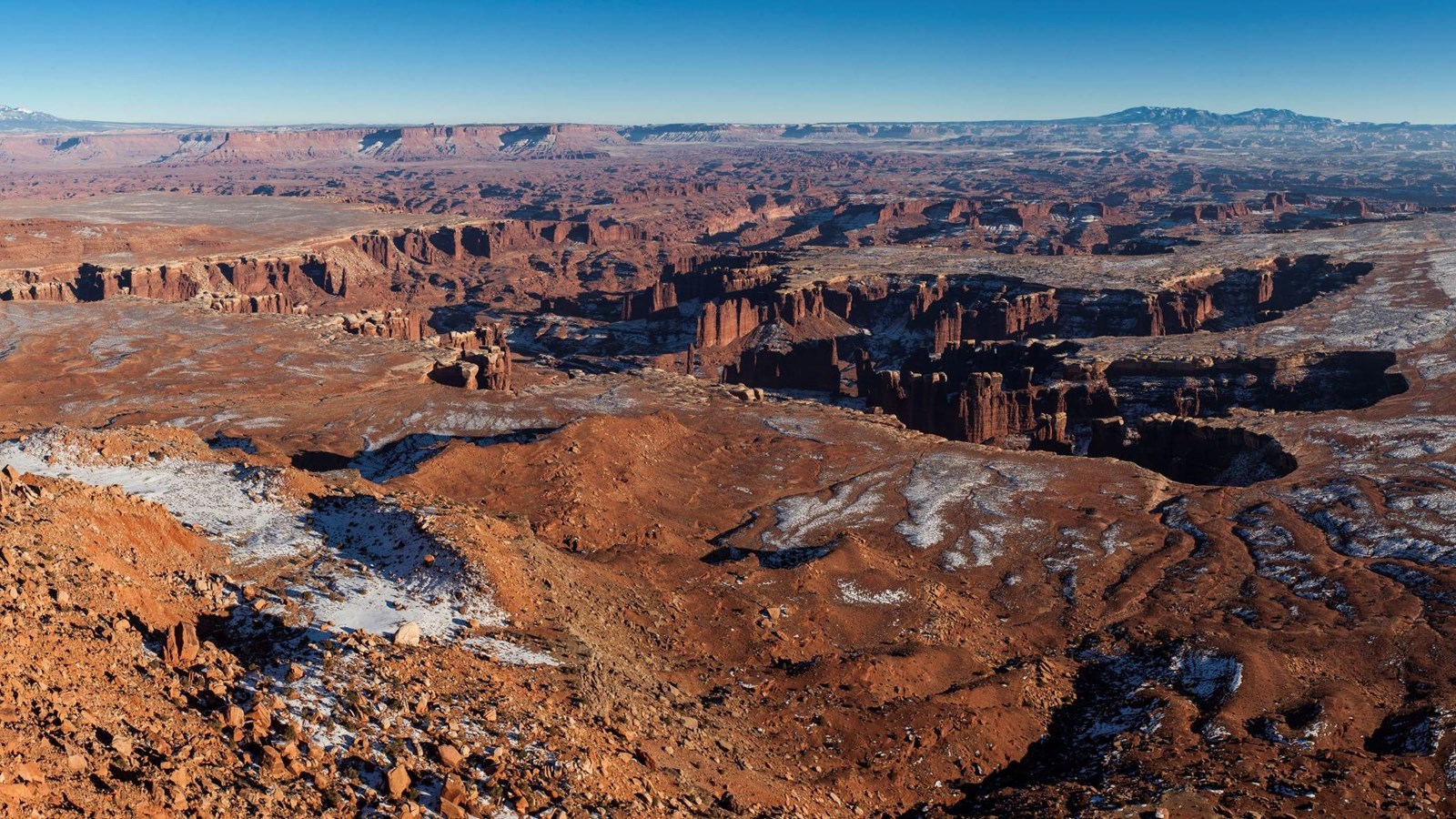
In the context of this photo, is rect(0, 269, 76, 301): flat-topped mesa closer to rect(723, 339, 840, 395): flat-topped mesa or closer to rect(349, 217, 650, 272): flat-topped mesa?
rect(349, 217, 650, 272): flat-topped mesa

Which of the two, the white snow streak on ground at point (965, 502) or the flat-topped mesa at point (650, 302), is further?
the flat-topped mesa at point (650, 302)

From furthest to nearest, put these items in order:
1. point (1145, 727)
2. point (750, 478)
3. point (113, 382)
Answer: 1. point (113, 382)
2. point (750, 478)
3. point (1145, 727)

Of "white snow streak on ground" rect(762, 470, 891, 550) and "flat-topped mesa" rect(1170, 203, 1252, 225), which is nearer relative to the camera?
"white snow streak on ground" rect(762, 470, 891, 550)

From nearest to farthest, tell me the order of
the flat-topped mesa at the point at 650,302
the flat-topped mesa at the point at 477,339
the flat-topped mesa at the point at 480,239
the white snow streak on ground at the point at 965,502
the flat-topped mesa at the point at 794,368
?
the white snow streak on ground at the point at 965,502
the flat-topped mesa at the point at 477,339
the flat-topped mesa at the point at 794,368
the flat-topped mesa at the point at 650,302
the flat-topped mesa at the point at 480,239

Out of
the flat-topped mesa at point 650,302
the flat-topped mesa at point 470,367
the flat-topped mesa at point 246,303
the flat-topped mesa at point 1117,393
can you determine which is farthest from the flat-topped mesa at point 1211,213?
the flat-topped mesa at point 246,303

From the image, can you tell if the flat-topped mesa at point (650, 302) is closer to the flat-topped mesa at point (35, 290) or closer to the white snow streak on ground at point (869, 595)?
the flat-topped mesa at point (35, 290)

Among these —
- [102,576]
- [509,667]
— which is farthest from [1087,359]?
[102,576]

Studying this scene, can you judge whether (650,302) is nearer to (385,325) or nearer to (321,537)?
(385,325)

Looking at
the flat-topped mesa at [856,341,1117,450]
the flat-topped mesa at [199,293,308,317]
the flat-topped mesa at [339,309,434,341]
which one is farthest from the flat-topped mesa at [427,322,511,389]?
the flat-topped mesa at [856,341,1117,450]

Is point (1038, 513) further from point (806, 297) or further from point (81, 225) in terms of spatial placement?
point (81, 225)
